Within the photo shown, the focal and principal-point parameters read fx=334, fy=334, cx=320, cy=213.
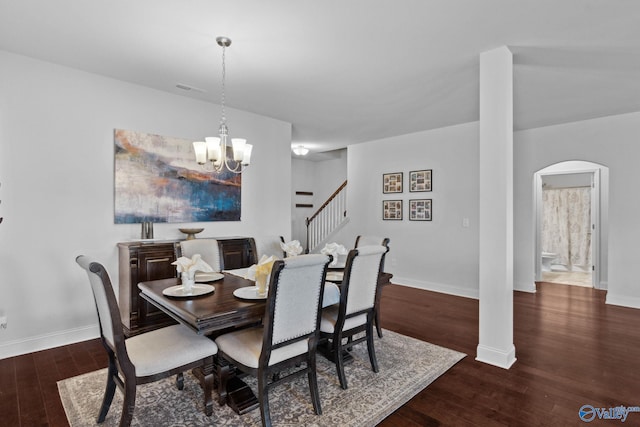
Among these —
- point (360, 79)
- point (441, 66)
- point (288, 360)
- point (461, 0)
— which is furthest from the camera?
point (360, 79)

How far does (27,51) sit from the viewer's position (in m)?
2.96

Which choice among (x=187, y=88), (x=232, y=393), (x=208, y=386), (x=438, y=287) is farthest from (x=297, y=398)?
(x=438, y=287)

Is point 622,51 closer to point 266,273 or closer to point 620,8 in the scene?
point 620,8

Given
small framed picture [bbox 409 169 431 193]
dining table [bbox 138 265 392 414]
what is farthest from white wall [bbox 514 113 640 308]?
dining table [bbox 138 265 392 414]

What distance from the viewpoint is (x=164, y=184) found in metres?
3.86

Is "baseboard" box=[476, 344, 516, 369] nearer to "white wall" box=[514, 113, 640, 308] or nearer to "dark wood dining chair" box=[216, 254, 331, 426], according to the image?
"dark wood dining chair" box=[216, 254, 331, 426]

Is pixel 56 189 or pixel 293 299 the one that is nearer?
pixel 293 299

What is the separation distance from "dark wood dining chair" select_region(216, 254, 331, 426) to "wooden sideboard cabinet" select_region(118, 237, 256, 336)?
63.7 inches

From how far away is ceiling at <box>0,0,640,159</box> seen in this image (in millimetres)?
2318

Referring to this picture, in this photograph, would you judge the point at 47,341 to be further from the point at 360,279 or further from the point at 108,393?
the point at 360,279

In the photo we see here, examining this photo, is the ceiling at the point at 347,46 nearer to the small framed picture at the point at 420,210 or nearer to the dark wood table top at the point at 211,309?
the small framed picture at the point at 420,210

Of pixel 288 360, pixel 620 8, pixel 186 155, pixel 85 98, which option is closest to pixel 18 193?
pixel 85 98

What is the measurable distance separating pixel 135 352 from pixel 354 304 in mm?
1443

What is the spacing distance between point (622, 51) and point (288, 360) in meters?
3.70
